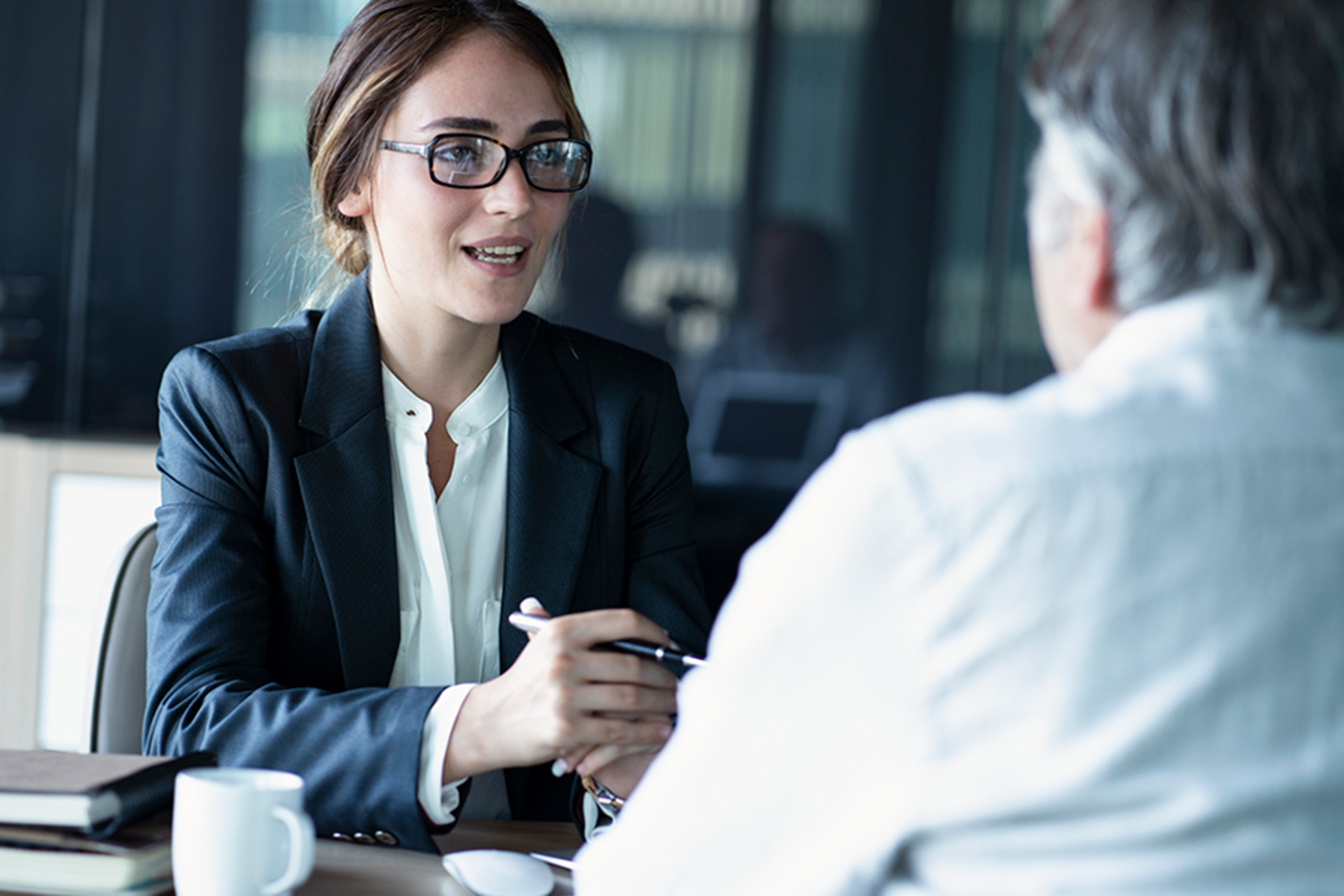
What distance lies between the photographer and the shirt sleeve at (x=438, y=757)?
1.14m

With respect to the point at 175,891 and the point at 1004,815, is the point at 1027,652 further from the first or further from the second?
the point at 175,891

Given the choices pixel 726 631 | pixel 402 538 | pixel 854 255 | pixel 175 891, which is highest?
pixel 854 255

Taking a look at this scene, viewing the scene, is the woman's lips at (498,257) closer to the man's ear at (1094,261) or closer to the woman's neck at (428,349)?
the woman's neck at (428,349)

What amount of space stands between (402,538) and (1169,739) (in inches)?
42.3

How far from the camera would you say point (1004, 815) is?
608 mm

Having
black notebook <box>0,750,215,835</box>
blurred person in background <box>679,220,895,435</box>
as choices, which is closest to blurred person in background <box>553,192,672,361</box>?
blurred person in background <box>679,220,895,435</box>

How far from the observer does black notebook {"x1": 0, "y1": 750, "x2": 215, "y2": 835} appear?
2.91ft

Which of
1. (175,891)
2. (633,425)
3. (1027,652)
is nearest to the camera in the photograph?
(1027,652)

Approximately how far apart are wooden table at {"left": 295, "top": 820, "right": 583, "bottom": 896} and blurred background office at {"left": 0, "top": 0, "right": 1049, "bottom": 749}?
6.86ft

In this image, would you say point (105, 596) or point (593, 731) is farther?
point (105, 596)

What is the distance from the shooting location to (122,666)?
4.69ft

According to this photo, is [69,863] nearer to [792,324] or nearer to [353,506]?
[353,506]

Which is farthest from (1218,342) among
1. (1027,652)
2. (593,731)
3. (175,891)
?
(175,891)

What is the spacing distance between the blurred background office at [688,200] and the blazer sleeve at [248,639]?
6.16ft
